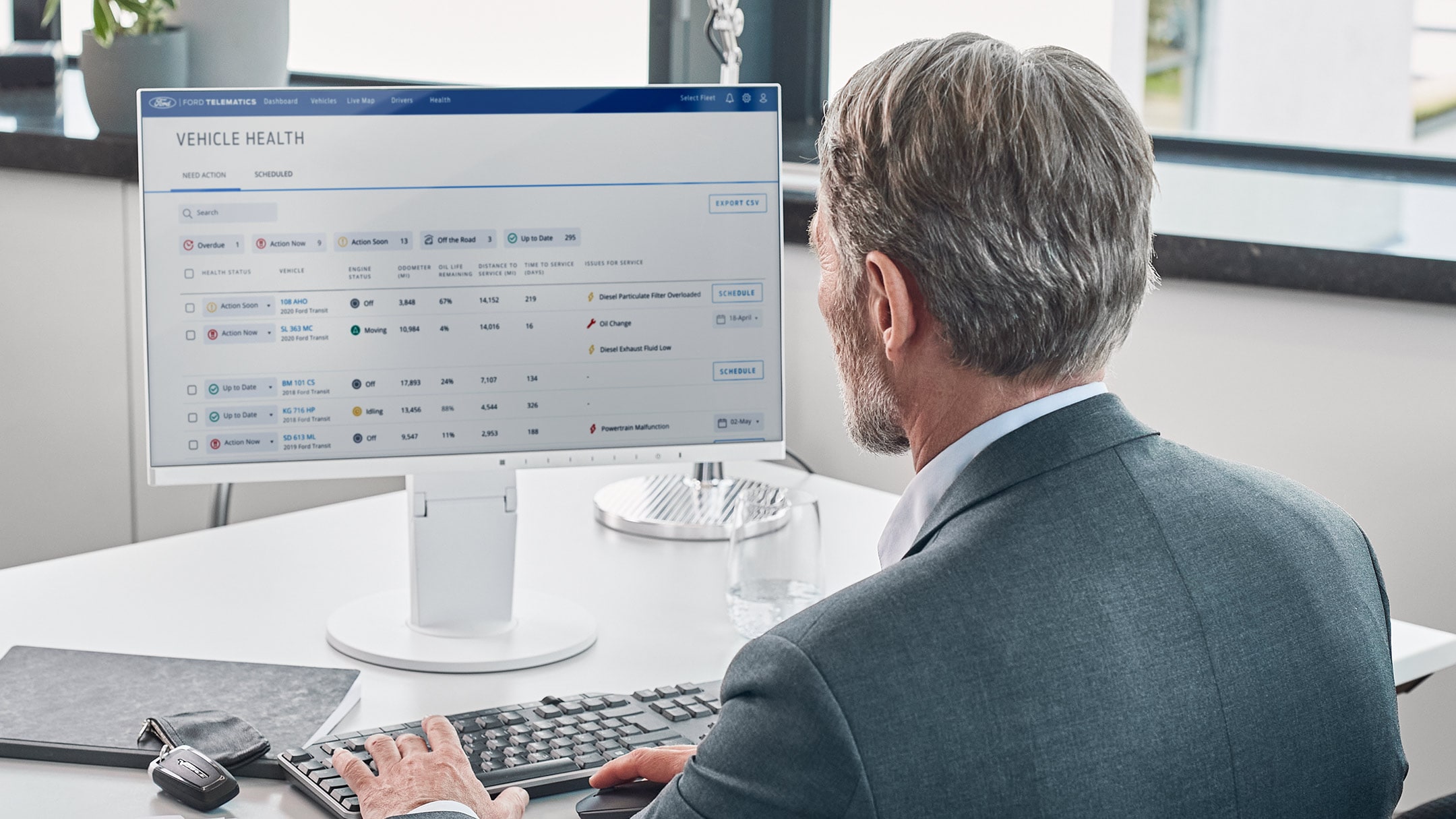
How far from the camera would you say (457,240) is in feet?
4.35

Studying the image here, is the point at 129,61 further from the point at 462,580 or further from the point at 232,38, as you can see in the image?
the point at 462,580

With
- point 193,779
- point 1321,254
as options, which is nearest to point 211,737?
point 193,779

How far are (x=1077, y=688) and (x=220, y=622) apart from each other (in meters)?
0.89

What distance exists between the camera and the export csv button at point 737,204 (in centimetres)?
138

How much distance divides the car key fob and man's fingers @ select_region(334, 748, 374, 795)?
0.24ft

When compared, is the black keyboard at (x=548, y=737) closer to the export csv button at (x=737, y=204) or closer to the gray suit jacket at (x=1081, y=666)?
the gray suit jacket at (x=1081, y=666)

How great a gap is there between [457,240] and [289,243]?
142 mm

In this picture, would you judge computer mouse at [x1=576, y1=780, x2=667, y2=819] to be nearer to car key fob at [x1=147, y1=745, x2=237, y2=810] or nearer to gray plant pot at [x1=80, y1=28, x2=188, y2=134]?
car key fob at [x1=147, y1=745, x2=237, y2=810]

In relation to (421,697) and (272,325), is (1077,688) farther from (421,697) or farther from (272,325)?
(272,325)

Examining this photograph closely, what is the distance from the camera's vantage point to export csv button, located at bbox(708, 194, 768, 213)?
1376 millimetres

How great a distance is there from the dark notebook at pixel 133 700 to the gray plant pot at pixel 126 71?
1.44 metres

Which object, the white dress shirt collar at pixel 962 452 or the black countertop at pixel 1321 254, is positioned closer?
the white dress shirt collar at pixel 962 452

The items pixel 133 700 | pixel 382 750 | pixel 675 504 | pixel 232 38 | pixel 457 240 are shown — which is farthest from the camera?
pixel 232 38

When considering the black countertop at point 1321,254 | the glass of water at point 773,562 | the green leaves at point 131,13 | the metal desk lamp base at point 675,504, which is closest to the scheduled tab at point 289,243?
the glass of water at point 773,562
